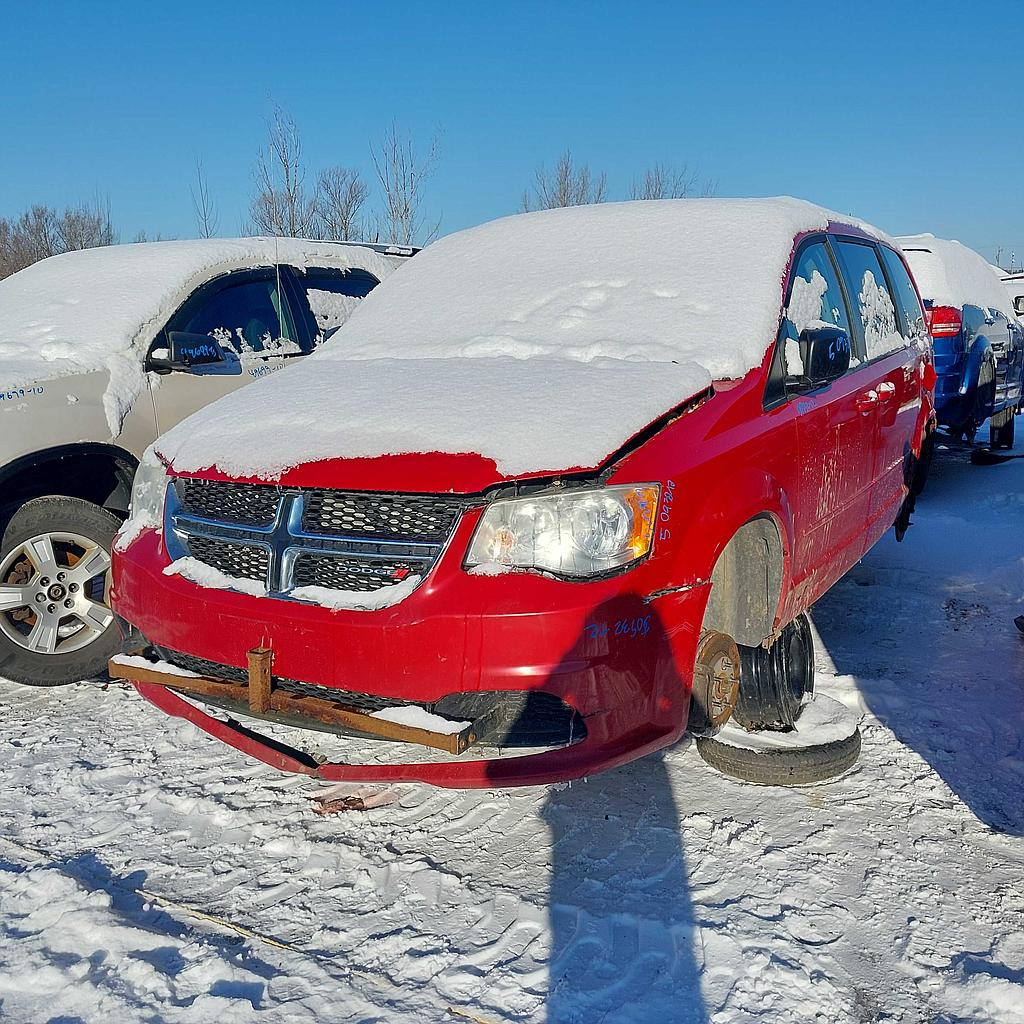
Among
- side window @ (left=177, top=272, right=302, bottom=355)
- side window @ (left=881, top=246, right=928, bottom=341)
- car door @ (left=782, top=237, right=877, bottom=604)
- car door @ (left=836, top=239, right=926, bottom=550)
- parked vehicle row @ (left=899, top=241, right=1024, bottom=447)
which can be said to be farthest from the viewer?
parked vehicle row @ (left=899, top=241, right=1024, bottom=447)

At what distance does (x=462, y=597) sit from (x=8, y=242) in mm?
40561

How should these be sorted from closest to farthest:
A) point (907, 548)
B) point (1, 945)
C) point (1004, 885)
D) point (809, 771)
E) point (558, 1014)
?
point (558, 1014) → point (1, 945) → point (1004, 885) → point (809, 771) → point (907, 548)

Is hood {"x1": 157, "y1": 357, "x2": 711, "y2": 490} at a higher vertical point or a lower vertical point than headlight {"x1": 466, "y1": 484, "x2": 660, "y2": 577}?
higher

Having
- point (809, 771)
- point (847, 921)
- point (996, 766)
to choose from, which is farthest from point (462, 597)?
point (996, 766)

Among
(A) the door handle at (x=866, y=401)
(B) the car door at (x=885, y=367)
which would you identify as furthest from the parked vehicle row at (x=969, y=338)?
(A) the door handle at (x=866, y=401)

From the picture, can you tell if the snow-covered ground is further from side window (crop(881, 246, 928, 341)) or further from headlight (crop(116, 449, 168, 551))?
side window (crop(881, 246, 928, 341))

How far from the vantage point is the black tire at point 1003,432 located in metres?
10.1

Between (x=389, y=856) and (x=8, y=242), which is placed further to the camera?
(x=8, y=242)

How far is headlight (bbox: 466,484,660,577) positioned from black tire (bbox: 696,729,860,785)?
42.1 inches

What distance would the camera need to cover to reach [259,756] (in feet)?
9.02

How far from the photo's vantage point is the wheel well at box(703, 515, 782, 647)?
306cm

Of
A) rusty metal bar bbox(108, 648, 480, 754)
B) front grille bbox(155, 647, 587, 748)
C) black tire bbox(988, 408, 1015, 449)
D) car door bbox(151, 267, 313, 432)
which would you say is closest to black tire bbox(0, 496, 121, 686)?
car door bbox(151, 267, 313, 432)

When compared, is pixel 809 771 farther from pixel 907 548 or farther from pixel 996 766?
pixel 907 548

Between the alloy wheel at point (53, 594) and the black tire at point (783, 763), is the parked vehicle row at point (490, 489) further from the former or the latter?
the black tire at point (783, 763)
